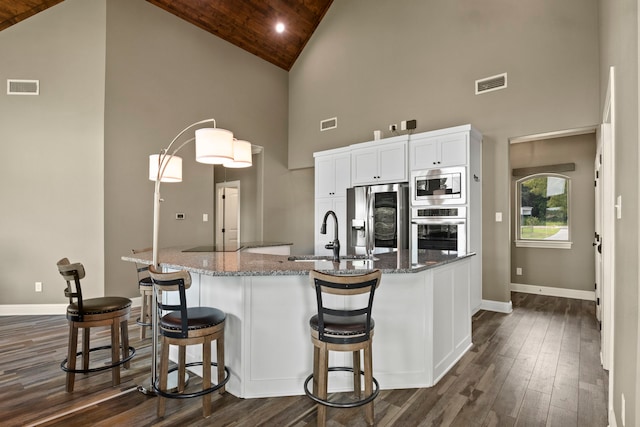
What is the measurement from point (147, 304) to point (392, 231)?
324cm

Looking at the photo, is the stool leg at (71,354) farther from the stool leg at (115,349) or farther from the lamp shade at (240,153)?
the lamp shade at (240,153)

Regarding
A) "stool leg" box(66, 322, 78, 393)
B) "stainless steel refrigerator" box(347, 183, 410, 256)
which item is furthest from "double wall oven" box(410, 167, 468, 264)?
"stool leg" box(66, 322, 78, 393)

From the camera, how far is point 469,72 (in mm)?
4785

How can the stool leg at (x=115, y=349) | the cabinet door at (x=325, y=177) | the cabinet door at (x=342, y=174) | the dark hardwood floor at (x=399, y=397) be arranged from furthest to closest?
the cabinet door at (x=325, y=177)
the cabinet door at (x=342, y=174)
the stool leg at (x=115, y=349)
the dark hardwood floor at (x=399, y=397)

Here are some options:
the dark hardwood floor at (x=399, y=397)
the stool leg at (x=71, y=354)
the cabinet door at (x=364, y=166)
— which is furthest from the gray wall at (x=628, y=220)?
the cabinet door at (x=364, y=166)

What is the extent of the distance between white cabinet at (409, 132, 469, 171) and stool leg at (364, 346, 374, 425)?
3.10 metres

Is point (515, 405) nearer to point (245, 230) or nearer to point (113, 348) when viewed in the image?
point (113, 348)

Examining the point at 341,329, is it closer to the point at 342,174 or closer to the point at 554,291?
the point at 342,174

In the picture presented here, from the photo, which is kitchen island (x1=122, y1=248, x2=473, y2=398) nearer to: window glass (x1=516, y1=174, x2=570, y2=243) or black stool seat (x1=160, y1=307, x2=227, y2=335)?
black stool seat (x1=160, y1=307, x2=227, y2=335)

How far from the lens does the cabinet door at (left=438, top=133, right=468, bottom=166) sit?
13.9 feet

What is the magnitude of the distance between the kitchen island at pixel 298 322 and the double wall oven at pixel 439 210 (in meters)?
1.93

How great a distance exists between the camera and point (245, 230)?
7320 millimetres

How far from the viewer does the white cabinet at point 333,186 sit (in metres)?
5.65

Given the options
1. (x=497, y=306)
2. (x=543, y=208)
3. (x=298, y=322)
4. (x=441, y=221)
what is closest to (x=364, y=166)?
(x=441, y=221)
